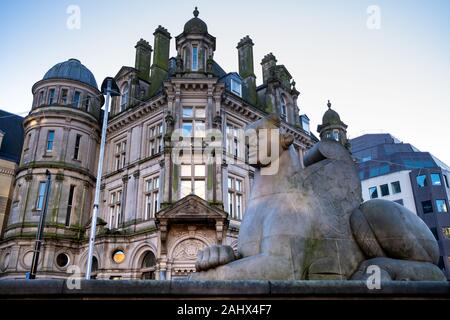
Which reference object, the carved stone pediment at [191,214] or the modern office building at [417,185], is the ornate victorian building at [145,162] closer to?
the carved stone pediment at [191,214]

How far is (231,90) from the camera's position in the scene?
95.1 ft

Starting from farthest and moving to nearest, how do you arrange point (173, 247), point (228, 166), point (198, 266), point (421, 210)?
point (421, 210), point (228, 166), point (173, 247), point (198, 266)

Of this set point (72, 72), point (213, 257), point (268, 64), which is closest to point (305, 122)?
point (268, 64)

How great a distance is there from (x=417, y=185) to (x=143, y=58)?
41.2 m

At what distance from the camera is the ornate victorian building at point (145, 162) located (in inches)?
917

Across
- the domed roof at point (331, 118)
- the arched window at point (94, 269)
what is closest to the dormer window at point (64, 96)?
the arched window at point (94, 269)

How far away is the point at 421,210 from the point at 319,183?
5339cm

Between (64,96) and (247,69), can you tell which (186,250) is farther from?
(64,96)

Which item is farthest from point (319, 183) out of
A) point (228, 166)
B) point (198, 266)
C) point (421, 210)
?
point (421, 210)

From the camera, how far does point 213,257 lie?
396 centimetres

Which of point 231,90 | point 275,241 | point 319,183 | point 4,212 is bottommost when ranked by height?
point 275,241

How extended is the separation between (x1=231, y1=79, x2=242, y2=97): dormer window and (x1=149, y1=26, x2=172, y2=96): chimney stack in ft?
19.2

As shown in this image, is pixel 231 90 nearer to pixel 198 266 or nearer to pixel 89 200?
pixel 89 200

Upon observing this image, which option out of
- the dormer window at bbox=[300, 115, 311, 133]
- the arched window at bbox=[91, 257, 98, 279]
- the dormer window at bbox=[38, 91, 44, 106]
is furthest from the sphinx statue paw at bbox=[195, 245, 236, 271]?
the dormer window at bbox=[300, 115, 311, 133]
